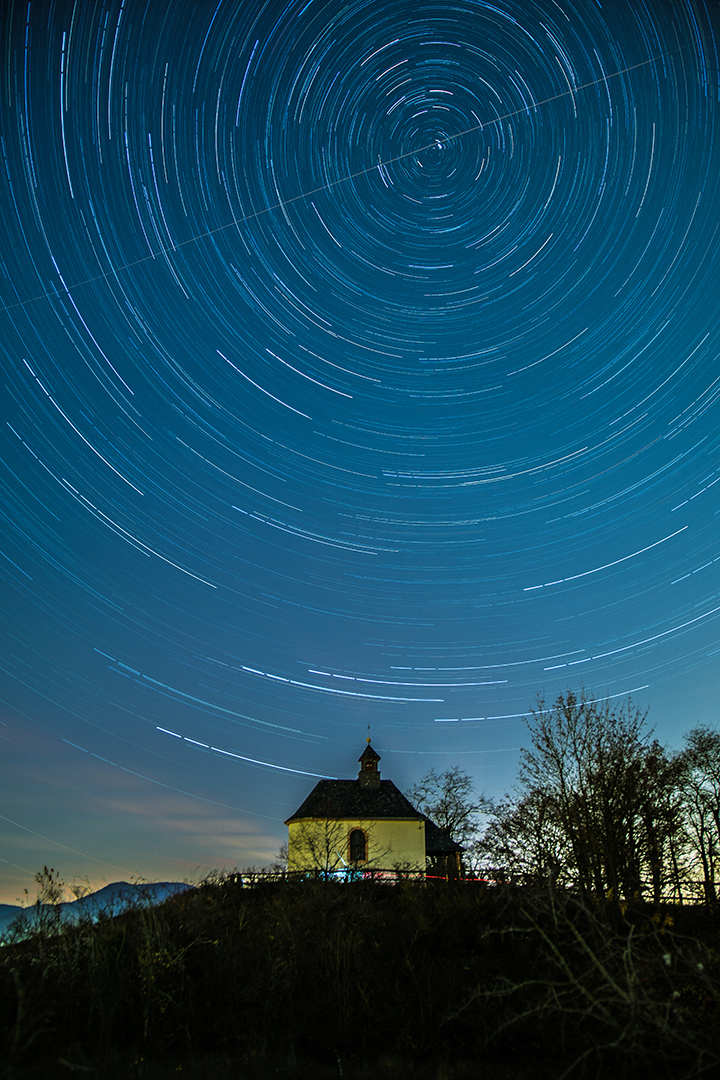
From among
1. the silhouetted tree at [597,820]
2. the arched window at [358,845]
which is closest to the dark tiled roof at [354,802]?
the arched window at [358,845]

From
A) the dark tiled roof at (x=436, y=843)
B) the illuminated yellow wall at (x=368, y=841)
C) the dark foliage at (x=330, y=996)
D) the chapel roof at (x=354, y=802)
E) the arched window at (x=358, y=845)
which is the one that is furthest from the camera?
the dark tiled roof at (x=436, y=843)

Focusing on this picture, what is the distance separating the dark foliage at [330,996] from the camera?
58.1 feet

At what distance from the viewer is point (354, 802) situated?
175 feet

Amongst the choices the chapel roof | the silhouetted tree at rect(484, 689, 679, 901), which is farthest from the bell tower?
the silhouetted tree at rect(484, 689, 679, 901)

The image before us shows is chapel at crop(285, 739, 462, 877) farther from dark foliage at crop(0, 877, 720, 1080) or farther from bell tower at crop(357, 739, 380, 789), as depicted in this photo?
dark foliage at crop(0, 877, 720, 1080)

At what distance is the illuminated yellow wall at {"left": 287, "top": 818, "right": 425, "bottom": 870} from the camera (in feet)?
162

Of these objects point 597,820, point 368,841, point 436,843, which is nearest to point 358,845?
point 368,841

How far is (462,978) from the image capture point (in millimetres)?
24000

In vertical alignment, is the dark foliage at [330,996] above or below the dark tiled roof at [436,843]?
below

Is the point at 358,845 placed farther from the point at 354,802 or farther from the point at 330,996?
the point at 330,996

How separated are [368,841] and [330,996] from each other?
30219mm

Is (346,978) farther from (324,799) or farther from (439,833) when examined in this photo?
(439,833)

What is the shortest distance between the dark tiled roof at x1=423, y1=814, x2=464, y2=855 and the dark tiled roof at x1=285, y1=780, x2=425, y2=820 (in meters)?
2.38

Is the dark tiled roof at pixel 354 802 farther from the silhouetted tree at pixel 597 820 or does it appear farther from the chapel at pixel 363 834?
the silhouetted tree at pixel 597 820
